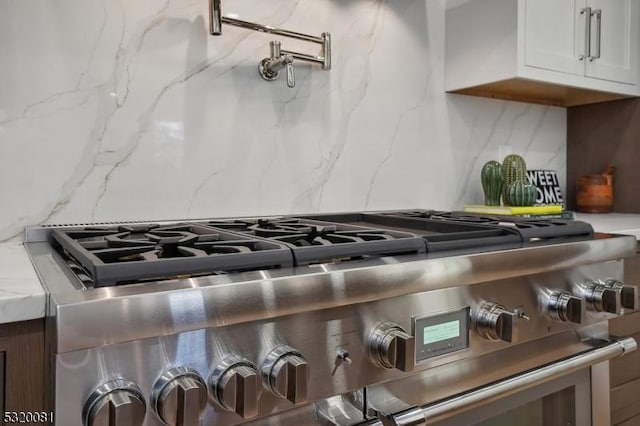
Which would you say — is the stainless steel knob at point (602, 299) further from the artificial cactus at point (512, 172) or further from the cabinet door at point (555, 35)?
the cabinet door at point (555, 35)

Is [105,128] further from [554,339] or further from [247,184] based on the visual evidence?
[554,339]

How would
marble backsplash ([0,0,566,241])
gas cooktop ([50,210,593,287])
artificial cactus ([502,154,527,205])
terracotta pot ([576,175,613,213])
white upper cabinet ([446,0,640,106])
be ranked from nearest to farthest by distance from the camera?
1. gas cooktop ([50,210,593,287])
2. marble backsplash ([0,0,566,241])
3. white upper cabinet ([446,0,640,106])
4. artificial cactus ([502,154,527,205])
5. terracotta pot ([576,175,613,213])

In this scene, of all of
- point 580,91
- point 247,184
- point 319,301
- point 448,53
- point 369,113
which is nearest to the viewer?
point 319,301

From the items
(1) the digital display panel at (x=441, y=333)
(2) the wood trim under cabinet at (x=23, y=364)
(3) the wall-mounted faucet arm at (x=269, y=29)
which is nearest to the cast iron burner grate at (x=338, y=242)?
(1) the digital display panel at (x=441, y=333)

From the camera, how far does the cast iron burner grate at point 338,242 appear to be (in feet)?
2.38

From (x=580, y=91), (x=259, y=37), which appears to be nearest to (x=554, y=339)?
(x=259, y=37)

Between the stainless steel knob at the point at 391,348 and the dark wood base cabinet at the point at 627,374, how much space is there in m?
0.74

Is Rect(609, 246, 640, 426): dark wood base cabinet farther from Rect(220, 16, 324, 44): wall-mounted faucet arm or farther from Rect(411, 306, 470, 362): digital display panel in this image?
Rect(220, 16, 324, 44): wall-mounted faucet arm

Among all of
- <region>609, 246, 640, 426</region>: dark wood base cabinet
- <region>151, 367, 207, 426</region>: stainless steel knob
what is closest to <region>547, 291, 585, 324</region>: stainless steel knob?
<region>609, 246, 640, 426</region>: dark wood base cabinet

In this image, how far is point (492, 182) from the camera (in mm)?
1728

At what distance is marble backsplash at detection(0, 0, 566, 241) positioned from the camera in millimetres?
1115

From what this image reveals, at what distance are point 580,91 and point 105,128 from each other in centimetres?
171

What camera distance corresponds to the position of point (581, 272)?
3.19 feet

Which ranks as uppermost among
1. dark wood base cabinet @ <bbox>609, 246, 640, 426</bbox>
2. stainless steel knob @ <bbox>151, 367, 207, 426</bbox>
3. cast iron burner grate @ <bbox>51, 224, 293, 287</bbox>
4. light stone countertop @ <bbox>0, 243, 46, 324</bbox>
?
cast iron burner grate @ <bbox>51, 224, 293, 287</bbox>
